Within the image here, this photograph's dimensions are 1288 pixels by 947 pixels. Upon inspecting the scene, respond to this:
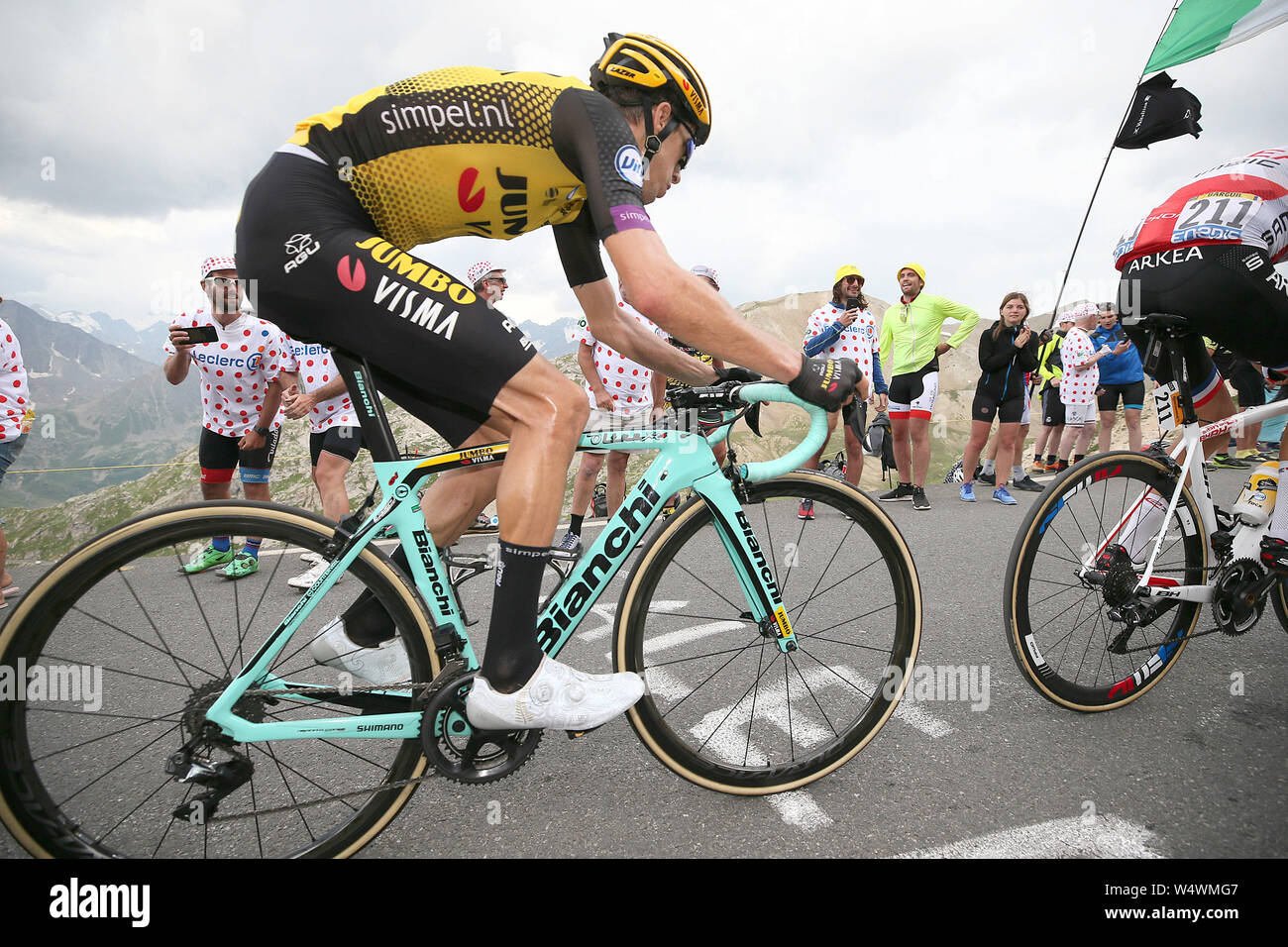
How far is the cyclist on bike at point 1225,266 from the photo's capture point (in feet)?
7.39

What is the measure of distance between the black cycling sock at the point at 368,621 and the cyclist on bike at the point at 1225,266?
2697 mm

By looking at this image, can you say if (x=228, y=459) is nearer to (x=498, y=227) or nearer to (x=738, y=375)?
(x=498, y=227)

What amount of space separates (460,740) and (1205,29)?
18.7ft

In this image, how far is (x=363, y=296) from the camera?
5.14ft

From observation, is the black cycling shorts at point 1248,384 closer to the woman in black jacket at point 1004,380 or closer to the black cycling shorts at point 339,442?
the woman in black jacket at point 1004,380

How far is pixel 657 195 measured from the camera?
1.97 m

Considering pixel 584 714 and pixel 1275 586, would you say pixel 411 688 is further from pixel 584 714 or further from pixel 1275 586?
pixel 1275 586

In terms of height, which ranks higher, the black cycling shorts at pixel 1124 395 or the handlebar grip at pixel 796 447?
the black cycling shorts at pixel 1124 395

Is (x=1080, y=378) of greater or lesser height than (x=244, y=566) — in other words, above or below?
above

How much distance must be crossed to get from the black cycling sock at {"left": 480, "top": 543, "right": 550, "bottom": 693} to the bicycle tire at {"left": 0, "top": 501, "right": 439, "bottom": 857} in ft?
0.62

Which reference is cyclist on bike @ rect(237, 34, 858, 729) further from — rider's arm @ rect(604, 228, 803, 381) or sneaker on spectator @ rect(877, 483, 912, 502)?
sneaker on spectator @ rect(877, 483, 912, 502)

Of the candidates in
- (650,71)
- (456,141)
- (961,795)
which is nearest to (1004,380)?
(961,795)

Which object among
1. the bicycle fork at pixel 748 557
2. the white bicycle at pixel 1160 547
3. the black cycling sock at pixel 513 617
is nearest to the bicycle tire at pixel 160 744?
the black cycling sock at pixel 513 617
